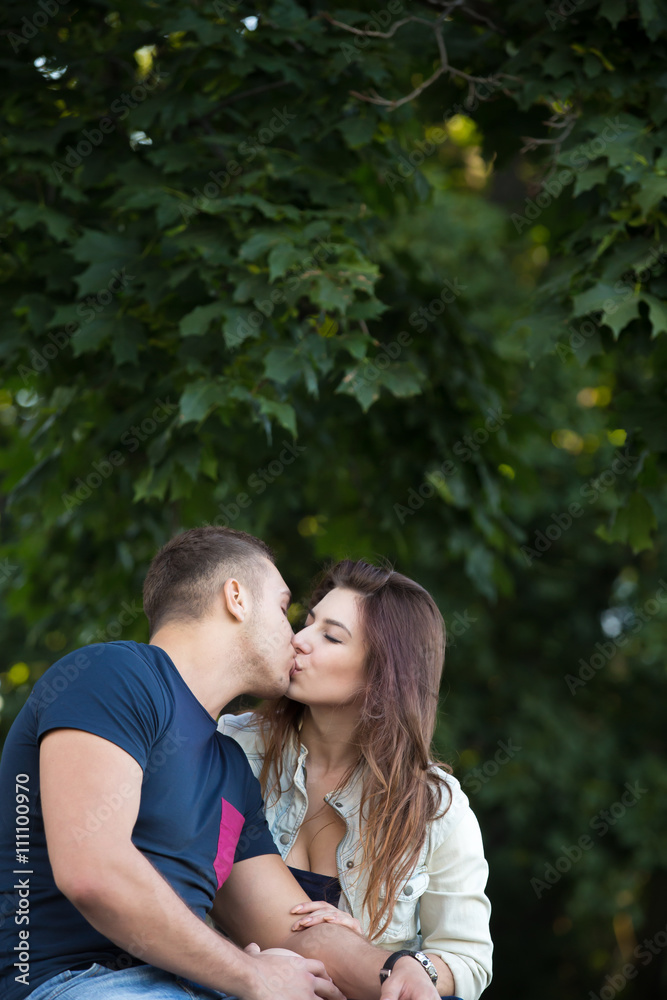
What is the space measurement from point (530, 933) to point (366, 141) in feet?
33.4

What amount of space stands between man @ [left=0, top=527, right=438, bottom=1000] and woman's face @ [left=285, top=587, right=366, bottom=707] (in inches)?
5.7

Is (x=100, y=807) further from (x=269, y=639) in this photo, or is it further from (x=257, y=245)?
(x=257, y=245)

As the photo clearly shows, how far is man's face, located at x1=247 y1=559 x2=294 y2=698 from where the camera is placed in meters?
2.43

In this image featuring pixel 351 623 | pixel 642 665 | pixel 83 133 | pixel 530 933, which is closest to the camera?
pixel 351 623

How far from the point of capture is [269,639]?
2459 millimetres

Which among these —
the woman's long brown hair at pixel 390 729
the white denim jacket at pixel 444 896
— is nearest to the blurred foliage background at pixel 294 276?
the woman's long brown hair at pixel 390 729

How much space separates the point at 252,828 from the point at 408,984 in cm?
54

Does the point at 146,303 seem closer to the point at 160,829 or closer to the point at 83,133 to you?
the point at 83,133

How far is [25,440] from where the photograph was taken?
5652mm

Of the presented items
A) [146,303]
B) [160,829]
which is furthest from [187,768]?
[146,303]

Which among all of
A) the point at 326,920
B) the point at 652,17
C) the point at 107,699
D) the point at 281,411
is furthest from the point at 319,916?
the point at 652,17

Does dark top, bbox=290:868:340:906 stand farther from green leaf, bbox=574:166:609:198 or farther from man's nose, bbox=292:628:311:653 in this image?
green leaf, bbox=574:166:609:198

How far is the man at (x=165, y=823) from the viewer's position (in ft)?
6.11

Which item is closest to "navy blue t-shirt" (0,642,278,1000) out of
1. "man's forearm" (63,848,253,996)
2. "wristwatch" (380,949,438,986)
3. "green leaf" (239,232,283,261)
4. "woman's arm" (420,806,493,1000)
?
"man's forearm" (63,848,253,996)
